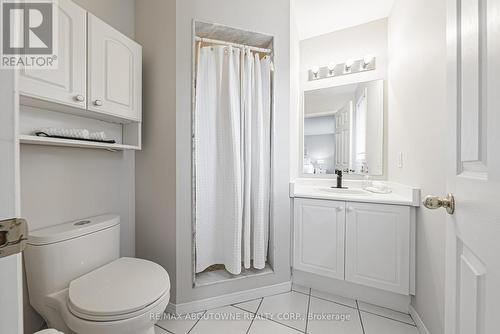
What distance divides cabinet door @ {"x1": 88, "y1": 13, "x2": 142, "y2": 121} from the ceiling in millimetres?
1558

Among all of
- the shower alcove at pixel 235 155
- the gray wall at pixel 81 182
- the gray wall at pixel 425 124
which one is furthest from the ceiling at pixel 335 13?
the gray wall at pixel 81 182

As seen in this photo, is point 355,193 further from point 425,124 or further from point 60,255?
point 60,255

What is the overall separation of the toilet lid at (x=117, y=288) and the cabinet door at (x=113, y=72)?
A: 0.98 metres

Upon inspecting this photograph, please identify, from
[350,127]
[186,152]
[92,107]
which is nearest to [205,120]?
[186,152]

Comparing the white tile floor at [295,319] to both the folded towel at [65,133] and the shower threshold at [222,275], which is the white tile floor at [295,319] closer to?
the shower threshold at [222,275]

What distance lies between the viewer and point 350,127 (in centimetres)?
233

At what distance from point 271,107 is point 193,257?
1.35m

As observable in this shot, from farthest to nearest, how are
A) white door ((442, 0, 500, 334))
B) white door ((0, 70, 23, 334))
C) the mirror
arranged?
the mirror
white door ((442, 0, 500, 334))
white door ((0, 70, 23, 334))

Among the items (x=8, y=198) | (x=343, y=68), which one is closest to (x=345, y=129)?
(x=343, y=68)

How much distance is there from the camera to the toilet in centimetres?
102

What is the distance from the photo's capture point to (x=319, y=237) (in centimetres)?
185

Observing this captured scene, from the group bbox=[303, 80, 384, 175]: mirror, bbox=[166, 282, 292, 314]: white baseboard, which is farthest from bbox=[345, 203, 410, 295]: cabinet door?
bbox=[303, 80, 384, 175]: mirror

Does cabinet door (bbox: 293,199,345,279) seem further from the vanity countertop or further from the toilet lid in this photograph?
the toilet lid

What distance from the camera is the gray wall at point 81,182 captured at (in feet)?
4.25
